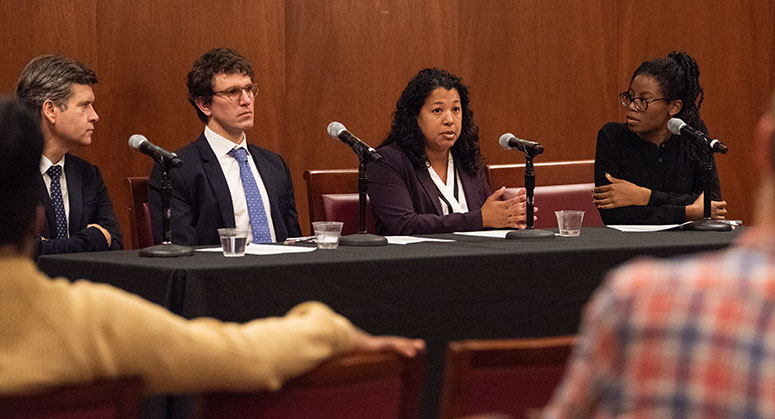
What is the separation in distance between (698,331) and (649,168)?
3425 millimetres

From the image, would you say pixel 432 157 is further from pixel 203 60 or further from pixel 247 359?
pixel 247 359

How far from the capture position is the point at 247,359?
141 centimetres

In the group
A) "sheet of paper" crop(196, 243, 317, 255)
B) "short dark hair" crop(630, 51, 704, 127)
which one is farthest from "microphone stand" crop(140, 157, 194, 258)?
"short dark hair" crop(630, 51, 704, 127)

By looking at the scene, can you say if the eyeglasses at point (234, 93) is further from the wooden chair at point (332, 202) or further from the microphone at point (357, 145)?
the microphone at point (357, 145)

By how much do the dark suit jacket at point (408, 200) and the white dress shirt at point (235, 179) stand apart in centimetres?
42

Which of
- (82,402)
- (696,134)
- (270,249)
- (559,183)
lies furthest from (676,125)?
(82,402)

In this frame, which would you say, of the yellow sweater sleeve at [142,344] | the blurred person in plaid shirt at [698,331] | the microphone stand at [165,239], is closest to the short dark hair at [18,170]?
the yellow sweater sleeve at [142,344]

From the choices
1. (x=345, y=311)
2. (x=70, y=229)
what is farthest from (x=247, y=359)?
(x=70, y=229)

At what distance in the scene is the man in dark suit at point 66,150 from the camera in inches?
152

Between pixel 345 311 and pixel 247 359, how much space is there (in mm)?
1362

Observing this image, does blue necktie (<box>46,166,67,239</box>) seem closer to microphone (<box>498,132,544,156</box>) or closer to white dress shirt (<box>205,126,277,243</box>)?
white dress shirt (<box>205,126,277,243</box>)

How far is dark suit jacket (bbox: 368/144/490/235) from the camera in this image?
3.93 meters

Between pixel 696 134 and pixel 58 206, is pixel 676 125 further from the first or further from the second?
pixel 58 206

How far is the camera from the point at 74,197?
3.89 m
